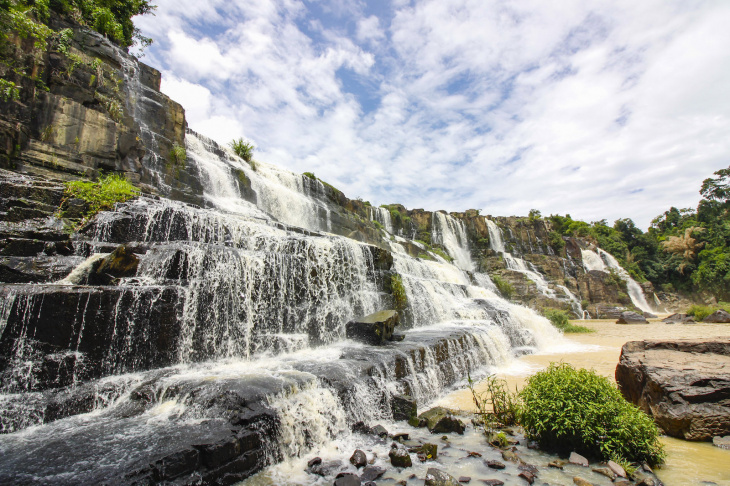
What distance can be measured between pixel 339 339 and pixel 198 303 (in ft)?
13.0

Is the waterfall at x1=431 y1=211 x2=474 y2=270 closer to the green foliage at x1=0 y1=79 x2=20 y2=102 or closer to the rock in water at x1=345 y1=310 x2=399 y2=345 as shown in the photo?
the rock in water at x1=345 y1=310 x2=399 y2=345

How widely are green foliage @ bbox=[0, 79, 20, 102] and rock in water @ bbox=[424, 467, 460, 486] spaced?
13778 mm

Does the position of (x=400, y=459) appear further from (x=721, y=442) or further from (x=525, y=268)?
(x=525, y=268)

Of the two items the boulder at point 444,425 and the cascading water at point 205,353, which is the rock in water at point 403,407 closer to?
the cascading water at point 205,353

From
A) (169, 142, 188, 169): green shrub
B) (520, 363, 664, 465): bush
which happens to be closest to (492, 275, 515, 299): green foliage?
(169, 142, 188, 169): green shrub

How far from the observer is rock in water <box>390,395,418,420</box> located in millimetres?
5789

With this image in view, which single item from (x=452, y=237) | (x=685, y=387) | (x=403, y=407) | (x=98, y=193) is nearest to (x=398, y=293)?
(x=403, y=407)

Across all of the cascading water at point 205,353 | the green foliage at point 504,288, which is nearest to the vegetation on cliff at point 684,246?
the green foliage at point 504,288

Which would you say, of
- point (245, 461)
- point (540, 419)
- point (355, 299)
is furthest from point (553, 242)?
point (245, 461)

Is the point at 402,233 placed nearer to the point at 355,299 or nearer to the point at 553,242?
the point at 553,242

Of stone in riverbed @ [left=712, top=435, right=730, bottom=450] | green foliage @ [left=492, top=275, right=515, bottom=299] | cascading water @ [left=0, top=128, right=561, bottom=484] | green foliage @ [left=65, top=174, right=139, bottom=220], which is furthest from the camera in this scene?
green foliage @ [left=492, top=275, right=515, bottom=299]

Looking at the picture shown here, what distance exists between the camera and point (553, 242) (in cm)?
3838

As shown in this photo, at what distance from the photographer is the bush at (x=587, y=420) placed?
13.4ft

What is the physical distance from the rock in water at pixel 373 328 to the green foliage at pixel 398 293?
3064 millimetres
